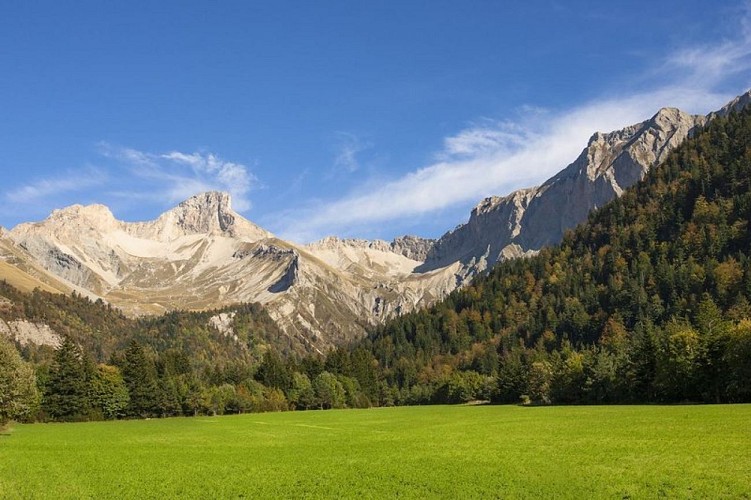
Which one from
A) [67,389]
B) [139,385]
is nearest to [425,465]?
[67,389]

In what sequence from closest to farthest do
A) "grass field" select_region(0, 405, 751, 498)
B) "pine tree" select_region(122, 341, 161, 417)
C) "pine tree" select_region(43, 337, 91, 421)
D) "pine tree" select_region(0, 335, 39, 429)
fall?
"grass field" select_region(0, 405, 751, 498), "pine tree" select_region(0, 335, 39, 429), "pine tree" select_region(43, 337, 91, 421), "pine tree" select_region(122, 341, 161, 417)

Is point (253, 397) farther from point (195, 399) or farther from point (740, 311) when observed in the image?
point (740, 311)

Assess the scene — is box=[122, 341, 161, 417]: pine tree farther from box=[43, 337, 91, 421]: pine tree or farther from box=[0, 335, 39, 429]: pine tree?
box=[0, 335, 39, 429]: pine tree

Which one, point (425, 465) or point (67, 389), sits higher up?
point (67, 389)

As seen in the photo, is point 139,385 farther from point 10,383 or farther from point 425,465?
point 425,465

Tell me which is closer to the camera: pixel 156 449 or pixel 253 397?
pixel 156 449

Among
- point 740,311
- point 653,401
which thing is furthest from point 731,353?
point 740,311

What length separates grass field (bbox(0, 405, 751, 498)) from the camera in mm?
32969

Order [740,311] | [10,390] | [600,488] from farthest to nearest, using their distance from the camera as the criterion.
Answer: [740,311]
[10,390]
[600,488]

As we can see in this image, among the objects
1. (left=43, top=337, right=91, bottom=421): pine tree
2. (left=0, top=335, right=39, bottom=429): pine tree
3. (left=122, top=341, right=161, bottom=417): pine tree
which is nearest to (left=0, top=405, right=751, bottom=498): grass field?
(left=0, top=335, right=39, bottom=429): pine tree

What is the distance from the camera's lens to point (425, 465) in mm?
43125

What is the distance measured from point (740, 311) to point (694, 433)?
124 metres

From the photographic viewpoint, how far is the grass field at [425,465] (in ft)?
108

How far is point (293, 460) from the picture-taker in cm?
4897
